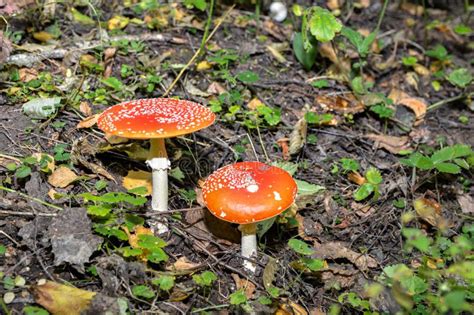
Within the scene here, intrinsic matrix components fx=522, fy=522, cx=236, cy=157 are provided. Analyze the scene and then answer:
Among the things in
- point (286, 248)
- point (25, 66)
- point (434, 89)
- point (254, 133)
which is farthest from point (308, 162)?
point (25, 66)

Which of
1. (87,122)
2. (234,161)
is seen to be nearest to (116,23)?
(87,122)

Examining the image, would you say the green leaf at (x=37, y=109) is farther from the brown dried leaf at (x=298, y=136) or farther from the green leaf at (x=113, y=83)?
the brown dried leaf at (x=298, y=136)

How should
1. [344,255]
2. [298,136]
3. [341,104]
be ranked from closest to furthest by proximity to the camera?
[344,255]
[298,136]
[341,104]

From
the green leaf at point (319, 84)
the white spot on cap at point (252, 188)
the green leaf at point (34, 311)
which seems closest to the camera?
the green leaf at point (34, 311)

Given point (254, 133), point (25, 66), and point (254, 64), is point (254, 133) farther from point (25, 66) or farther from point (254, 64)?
point (25, 66)

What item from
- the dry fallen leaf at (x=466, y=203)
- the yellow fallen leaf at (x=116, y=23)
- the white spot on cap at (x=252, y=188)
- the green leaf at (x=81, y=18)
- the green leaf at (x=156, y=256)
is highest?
the green leaf at (x=81, y=18)

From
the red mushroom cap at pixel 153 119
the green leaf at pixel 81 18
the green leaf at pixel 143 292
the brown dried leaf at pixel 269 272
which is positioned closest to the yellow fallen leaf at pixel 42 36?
the green leaf at pixel 81 18

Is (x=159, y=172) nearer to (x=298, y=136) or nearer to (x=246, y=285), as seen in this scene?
(x=246, y=285)
